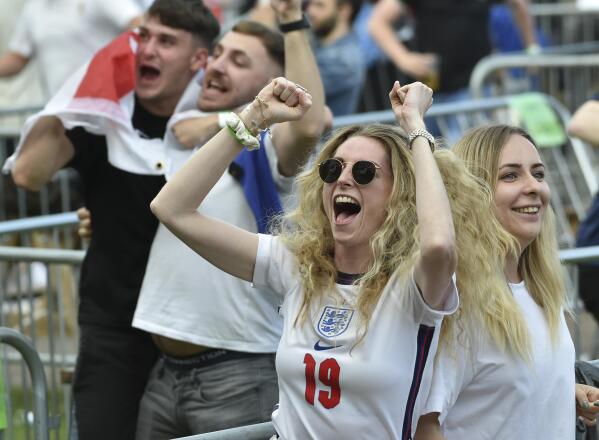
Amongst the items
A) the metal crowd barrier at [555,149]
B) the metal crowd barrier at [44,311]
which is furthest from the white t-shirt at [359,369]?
the metal crowd barrier at [555,149]

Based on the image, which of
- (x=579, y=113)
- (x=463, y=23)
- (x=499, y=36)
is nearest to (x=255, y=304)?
(x=579, y=113)

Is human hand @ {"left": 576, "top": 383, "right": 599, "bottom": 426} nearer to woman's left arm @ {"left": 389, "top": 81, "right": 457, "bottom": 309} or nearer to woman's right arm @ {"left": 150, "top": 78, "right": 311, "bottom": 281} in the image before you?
woman's left arm @ {"left": 389, "top": 81, "right": 457, "bottom": 309}

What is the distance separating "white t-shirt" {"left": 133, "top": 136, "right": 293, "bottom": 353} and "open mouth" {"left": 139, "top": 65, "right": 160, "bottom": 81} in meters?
0.59

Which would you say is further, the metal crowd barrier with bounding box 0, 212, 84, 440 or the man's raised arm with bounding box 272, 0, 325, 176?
the metal crowd barrier with bounding box 0, 212, 84, 440

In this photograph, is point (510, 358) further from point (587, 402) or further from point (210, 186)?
point (210, 186)

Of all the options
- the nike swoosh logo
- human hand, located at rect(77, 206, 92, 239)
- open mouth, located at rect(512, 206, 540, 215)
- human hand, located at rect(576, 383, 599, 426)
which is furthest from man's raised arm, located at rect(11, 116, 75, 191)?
human hand, located at rect(576, 383, 599, 426)

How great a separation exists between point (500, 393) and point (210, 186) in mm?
956

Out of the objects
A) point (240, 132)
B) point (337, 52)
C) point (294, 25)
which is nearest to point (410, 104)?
point (240, 132)

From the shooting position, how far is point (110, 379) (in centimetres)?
433

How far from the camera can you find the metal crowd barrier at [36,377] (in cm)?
397

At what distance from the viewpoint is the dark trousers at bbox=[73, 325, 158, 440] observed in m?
4.29

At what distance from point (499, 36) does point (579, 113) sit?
18.2 ft

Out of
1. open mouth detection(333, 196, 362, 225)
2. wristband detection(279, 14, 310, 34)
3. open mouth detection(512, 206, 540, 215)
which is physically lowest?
open mouth detection(512, 206, 540, 215)

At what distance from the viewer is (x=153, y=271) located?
4.23 meters
